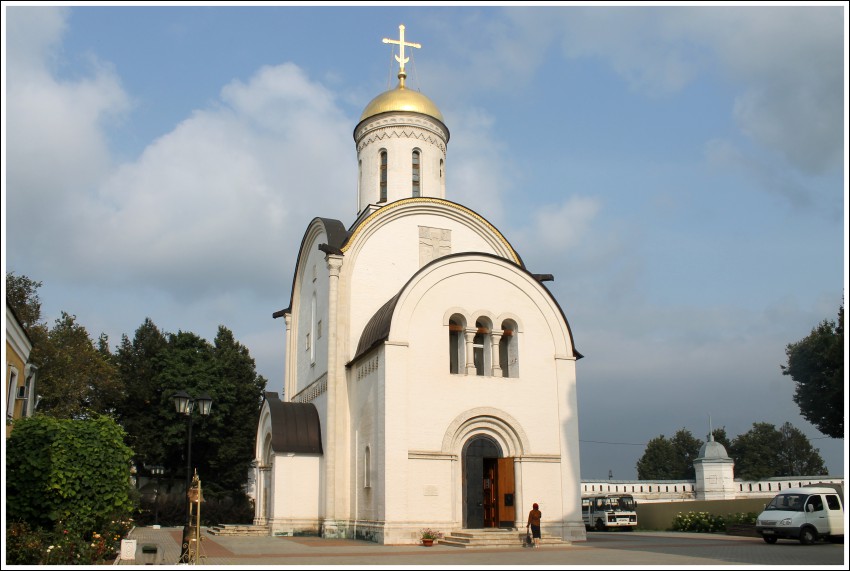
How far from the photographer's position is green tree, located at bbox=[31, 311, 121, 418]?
104ft

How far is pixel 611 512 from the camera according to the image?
33.2 metres

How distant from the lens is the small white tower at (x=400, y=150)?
27.5 meters

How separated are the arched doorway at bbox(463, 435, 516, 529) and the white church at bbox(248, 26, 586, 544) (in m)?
0.03

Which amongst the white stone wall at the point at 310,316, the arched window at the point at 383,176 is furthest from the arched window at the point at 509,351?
the arched window at the point at 383,176

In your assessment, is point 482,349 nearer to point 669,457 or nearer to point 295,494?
point 295,494

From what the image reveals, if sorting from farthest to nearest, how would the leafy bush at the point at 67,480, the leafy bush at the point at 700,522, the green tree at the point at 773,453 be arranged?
the green tree at the point at 773,453 < the leafy bush at the point at 700,522 < the leafy bush at the point at 67,480

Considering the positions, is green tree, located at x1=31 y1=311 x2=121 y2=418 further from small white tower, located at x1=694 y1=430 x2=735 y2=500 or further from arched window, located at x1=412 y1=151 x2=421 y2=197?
small white tower, located at x1=694 y1=430 x2=735 y2=500

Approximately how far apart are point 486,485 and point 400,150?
1215cm

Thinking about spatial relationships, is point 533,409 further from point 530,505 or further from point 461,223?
point 461,223

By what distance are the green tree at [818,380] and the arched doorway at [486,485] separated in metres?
10.2

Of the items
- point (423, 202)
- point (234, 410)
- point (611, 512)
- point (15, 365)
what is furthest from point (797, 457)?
point (15, 365)

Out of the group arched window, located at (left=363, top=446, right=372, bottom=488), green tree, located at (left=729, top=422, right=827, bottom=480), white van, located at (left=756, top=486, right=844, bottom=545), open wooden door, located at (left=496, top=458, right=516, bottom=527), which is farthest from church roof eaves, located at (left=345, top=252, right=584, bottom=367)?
green tree, located at (left=729, top=422, right=827, bottom=480)

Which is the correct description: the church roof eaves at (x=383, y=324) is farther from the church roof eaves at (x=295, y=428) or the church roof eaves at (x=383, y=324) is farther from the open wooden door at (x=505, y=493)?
the open wooden door at (x=505, y=493)

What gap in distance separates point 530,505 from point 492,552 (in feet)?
12.9
